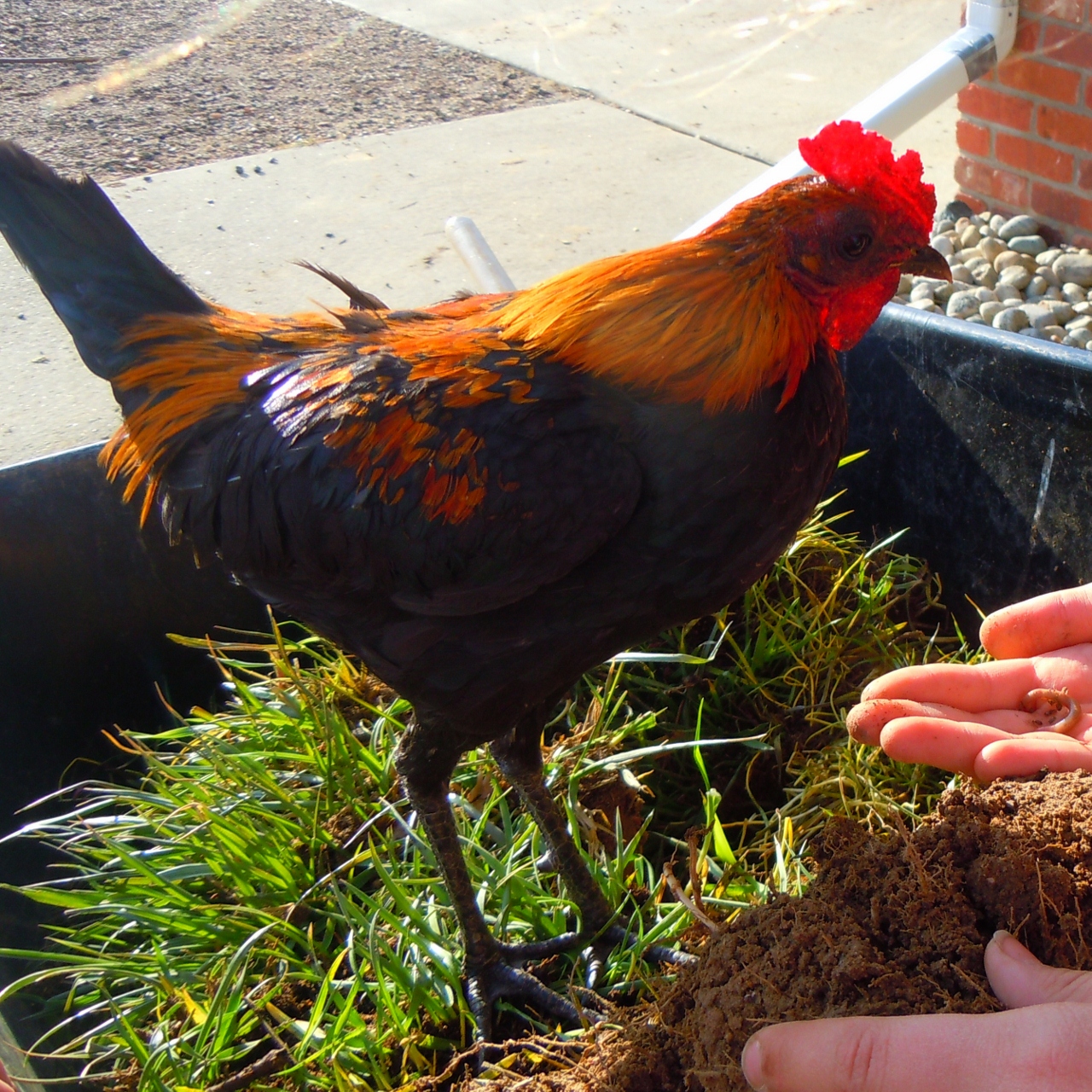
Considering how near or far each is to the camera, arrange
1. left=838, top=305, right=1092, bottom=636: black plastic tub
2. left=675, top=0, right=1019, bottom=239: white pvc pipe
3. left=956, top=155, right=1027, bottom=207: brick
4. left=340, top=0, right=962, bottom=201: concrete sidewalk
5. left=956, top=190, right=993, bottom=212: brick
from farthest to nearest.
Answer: left=340, top=0, right=962, bottom=201: concrete sidewalk, left=956, top=190, right=993, bottom=212: brick, left=956, top=155, right=1027, bottom=207: brick, left=675, top=0, right=1019, bottom=239: white pvc pipe, left=838, top=305, right=1092, bottom=636: black plastic tub

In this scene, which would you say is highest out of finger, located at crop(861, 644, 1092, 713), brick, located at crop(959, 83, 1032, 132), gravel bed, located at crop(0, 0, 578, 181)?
gravel bed, located at crop(0, 0, 578, 181)

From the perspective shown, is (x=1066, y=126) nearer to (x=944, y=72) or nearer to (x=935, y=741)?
(x=944, y=72)

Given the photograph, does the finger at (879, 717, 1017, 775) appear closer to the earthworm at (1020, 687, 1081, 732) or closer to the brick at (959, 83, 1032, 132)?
the earthworm at (1020, 687, 1081, 732)

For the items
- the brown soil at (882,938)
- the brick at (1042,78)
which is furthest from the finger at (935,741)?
the brick at (1042,78)

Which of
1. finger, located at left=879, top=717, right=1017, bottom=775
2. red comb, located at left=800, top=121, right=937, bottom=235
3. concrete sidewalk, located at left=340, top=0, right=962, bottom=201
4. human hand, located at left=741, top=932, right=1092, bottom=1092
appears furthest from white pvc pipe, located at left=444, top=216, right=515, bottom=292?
concrete sidewalk, located at left=340, top=0, right=962, bottom=201

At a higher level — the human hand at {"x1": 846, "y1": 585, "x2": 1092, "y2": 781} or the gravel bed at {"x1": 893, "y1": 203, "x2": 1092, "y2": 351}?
the gravel bed at {"x1": 893, "y1": 203, "x2": 1092, "y2": 351}

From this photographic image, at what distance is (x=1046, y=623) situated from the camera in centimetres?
255

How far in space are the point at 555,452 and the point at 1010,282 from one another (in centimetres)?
389

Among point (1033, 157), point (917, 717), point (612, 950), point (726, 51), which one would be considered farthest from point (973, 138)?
point (612, 950)

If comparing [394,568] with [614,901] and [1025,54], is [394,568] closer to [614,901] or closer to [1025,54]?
[614,901]

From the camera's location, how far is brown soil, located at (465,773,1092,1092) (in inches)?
67.6

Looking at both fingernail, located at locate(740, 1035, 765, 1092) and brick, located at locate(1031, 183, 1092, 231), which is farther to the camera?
brick, located at locate(1031, 183, 1092, 231)

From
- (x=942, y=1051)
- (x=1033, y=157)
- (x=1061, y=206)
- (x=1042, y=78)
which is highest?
(x=1042, y=78)

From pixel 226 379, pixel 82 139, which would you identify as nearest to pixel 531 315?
pixel 226 379
